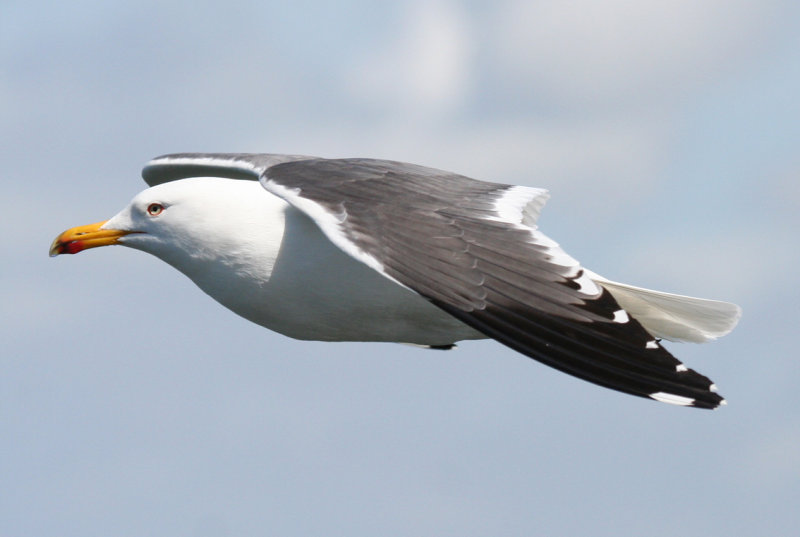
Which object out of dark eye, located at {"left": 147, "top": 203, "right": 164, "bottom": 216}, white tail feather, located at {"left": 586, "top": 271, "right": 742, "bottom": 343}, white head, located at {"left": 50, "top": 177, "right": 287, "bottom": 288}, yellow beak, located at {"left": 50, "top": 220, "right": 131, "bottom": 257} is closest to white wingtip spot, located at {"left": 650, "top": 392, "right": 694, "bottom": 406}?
white tail feather, located at {"left": 586, "top": 271, "right": 742, "bottom": 343}

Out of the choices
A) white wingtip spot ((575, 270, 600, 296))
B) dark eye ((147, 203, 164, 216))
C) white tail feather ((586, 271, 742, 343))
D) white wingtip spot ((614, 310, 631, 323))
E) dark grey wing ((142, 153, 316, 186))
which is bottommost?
white wingtip spot ((614, 310, 631, 323))

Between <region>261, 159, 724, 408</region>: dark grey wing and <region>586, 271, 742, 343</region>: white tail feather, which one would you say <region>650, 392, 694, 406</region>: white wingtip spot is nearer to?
<region>261, 159, 724, 408</region>: dark grey wing

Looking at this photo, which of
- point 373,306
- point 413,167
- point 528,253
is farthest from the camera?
point 413,167

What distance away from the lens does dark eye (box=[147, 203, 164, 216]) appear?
28.6ft

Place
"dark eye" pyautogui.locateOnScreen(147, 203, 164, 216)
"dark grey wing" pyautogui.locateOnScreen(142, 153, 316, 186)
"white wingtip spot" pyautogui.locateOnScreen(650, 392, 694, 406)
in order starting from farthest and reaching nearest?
"dark grey wing" pyautogui.locateOnScreen(142, 153, 316, 186) < "dark eye" pyautogui.locateOnScreen(147, 203, 164, 216) < "white wingtip spot" pyautogui.locateOnScreen(650, 392, 694, 406)

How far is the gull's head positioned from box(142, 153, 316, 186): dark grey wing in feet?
3.72

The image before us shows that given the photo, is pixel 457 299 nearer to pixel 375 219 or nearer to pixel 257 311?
pixel 375 219

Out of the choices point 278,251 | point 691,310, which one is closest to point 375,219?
point 278,251

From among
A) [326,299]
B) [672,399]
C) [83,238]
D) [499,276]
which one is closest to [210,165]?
[83,238]

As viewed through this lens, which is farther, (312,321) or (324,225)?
(312,321)

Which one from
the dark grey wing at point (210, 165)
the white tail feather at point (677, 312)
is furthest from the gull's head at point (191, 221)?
the white tail feather at point (677, 312)

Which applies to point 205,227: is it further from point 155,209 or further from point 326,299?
point 326,299

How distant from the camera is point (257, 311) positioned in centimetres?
848

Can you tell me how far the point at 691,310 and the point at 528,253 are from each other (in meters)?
2.35
